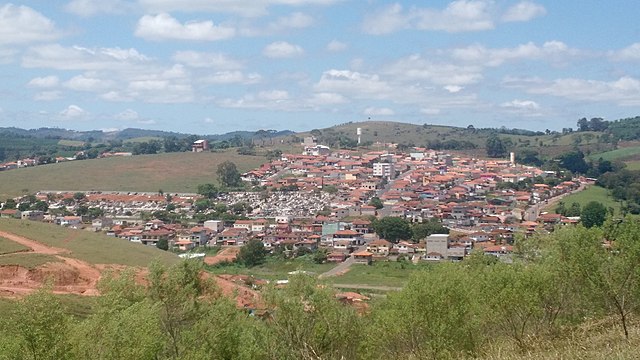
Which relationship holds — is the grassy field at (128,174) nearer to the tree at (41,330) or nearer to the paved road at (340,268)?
the paved road at (340,268)

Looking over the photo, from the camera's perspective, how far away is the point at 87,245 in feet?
127

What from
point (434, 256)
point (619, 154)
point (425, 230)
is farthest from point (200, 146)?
point (434, 256)

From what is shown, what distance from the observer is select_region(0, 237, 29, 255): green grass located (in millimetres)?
32731

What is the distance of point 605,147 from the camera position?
11775cm

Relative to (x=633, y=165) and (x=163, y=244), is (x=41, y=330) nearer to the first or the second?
(x=163, y=244)

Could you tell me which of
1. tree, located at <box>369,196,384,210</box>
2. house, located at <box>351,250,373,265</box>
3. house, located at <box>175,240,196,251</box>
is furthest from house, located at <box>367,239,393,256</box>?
tree, located at <box>369,196,384,210</box>

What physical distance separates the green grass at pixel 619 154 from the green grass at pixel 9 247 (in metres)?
92.3

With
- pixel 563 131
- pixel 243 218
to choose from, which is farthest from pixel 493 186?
pixel 563 131

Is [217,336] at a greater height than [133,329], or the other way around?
[133,329]

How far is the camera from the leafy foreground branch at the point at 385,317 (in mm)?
13297

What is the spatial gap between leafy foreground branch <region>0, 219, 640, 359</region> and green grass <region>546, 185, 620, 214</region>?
171ft

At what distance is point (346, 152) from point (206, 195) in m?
46.5

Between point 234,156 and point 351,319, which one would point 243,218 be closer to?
point 234,156

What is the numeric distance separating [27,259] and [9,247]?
342 centimetres
